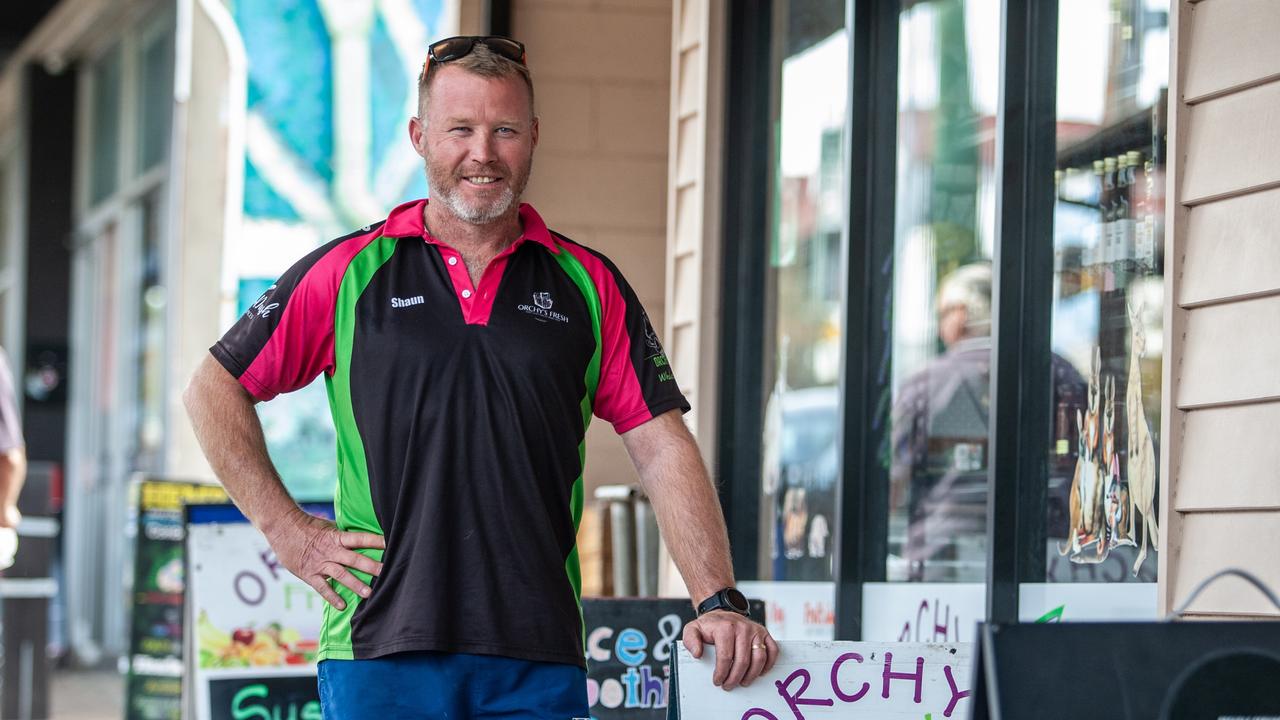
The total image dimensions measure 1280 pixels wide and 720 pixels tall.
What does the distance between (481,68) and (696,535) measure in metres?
0.81

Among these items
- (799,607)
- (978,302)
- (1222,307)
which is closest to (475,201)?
(1222,307)

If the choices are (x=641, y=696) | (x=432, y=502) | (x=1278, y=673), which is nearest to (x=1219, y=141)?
(x=1278, y=673)

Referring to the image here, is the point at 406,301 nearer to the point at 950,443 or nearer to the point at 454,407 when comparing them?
the point at 454,407

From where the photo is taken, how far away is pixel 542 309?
9.17ft

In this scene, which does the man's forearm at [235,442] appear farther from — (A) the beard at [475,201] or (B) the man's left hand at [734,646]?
(B) the man's left hand at [734,646]

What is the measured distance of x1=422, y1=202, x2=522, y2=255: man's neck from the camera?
9.36ft

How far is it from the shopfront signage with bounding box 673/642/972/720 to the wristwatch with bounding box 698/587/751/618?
2.8 inches

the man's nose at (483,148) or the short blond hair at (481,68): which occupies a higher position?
the short blond hair at (481,68)

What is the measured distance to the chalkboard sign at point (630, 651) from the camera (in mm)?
4266

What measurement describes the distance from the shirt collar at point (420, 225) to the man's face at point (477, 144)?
0.08 metres

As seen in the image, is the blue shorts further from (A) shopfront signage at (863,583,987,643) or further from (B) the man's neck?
(A) shopfront signage at (863,583,987,643)

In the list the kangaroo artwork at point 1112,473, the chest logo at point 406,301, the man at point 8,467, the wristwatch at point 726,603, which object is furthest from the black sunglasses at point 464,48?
the man at point 8,467

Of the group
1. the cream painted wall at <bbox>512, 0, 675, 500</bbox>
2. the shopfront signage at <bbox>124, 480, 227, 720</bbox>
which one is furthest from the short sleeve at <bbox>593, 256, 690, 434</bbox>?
the cream painted wall at <bbox>512, 0, 675, 500</bbox>

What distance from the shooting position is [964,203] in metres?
4.38
